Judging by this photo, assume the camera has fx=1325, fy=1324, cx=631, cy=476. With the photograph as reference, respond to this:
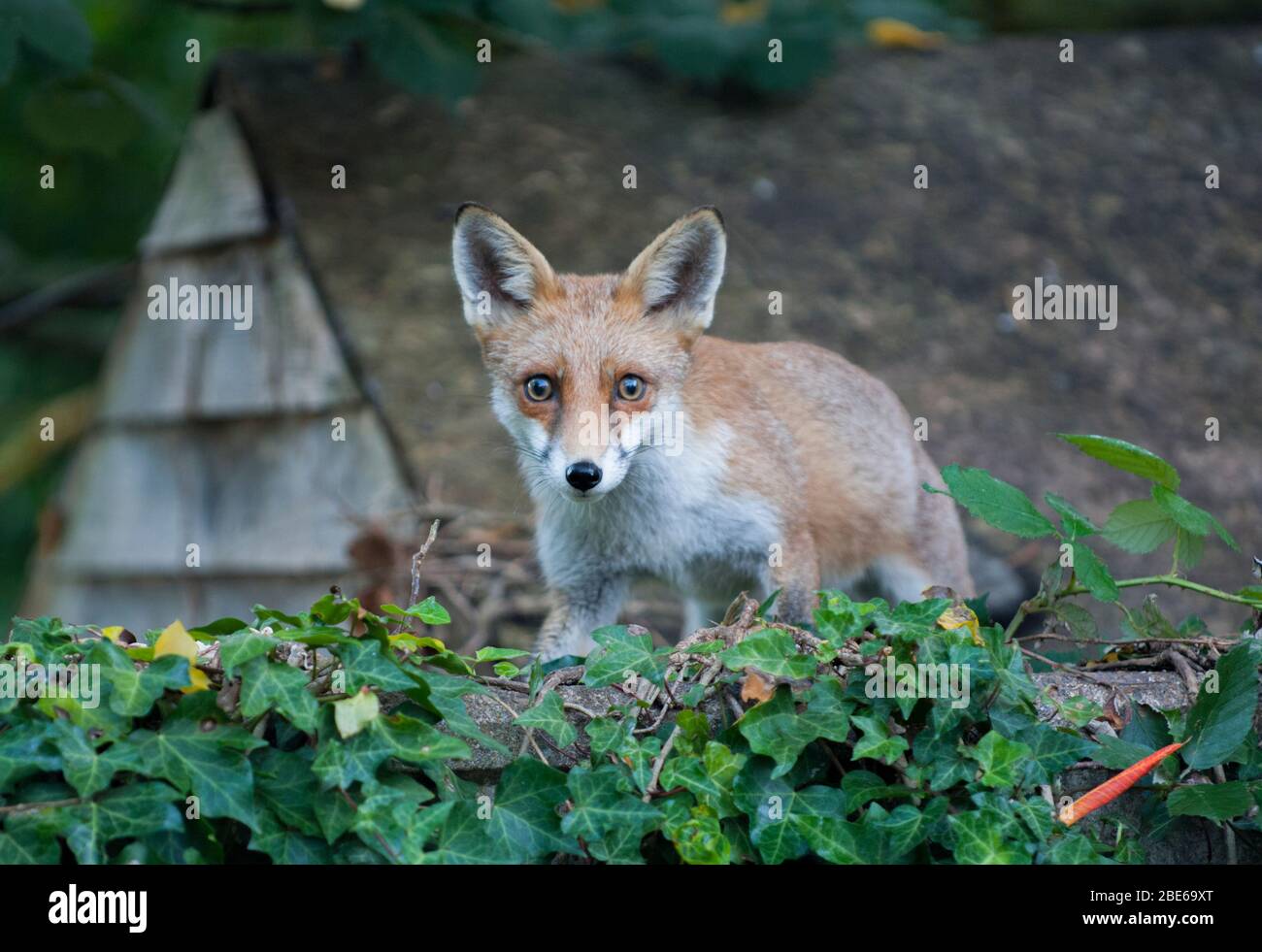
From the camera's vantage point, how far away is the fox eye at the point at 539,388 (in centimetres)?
484

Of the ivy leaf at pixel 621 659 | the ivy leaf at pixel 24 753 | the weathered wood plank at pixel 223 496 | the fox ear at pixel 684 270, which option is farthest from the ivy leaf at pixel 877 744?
the weathered wood plank at pixel 223 496

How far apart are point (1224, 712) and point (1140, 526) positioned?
674mm

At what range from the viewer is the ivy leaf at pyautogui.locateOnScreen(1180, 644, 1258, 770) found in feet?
10.7

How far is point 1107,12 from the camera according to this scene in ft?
40.2

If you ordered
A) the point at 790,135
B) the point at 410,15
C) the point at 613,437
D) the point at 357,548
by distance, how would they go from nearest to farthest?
the point at 613,437
the point at 357,548
the point at 410,15
the point at 790,135

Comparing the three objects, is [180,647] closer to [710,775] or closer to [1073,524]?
[710,775]

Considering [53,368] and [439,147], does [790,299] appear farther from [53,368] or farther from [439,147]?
[53,368]

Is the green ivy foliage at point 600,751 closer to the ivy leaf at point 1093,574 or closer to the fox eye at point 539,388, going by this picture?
the ivy leaf at point 1093,574

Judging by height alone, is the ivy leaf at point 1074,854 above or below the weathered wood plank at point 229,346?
below

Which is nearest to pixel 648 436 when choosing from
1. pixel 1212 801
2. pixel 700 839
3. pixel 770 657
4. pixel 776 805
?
pixel 770 657

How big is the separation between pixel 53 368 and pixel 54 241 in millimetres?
1216

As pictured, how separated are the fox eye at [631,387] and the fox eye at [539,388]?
266 millimetres

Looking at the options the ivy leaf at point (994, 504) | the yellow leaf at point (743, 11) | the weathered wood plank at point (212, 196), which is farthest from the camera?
the yellow leaf at point (743, 11)
